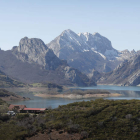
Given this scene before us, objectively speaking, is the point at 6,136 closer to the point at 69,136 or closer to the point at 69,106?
the point at 69,136

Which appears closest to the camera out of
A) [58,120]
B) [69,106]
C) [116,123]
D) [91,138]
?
[91,138]

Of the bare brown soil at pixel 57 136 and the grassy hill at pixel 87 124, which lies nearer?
the bare brown soil at pixel 57 136

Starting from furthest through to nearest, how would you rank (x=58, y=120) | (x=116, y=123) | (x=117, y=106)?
(x=117, y=106), (x=58, y=120), (x=116, y=123)

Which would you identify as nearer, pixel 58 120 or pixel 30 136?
pixel 30 136

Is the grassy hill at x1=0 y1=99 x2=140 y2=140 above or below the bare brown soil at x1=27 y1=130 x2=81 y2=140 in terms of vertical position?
above

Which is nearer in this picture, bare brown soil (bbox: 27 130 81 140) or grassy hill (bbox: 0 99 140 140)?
bare brown soil (bbox: 27 130 81 140)

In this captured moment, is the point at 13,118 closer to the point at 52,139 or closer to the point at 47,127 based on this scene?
the point at 47,127

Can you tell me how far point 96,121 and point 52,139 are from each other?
14.9 metres

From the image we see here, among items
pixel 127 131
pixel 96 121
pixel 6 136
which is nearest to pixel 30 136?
pixel 6 136

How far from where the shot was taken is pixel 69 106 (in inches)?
4114

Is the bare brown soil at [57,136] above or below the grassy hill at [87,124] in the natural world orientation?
below

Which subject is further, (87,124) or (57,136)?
(87,124)

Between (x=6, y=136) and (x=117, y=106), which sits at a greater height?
(x=117, y=106)

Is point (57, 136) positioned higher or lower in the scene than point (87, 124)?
lower
